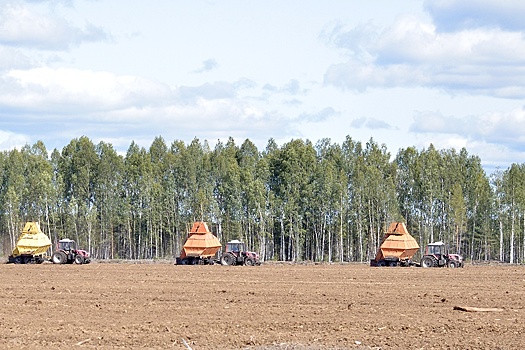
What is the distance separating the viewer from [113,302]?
28844 mm

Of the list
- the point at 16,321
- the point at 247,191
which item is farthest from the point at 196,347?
the point at 247,191

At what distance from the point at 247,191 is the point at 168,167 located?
14787mm

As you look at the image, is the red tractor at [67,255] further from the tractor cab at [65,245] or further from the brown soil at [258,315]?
the brown soil at [258,315]

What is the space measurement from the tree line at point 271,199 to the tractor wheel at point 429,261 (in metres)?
32.2

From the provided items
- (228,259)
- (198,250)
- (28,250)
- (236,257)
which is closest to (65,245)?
(28,250)

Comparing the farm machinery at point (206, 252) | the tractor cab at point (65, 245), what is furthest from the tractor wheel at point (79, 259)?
the farm machinery at point (206, 252)

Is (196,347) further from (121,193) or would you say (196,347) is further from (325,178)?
(121,193)

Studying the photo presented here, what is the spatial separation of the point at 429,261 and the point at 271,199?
37208 millimetres

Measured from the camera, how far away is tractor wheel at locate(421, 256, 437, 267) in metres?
60.5

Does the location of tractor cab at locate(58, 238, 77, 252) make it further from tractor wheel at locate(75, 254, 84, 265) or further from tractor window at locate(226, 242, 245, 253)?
tractor window at locate(226, 242, 245, 253)

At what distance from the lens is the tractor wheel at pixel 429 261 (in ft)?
198

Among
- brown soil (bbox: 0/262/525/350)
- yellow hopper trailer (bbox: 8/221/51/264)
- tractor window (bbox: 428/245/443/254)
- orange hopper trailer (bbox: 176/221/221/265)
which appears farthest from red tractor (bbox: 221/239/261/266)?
brown soil (bbox: 0/262/525/350)

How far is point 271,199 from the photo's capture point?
9606cm

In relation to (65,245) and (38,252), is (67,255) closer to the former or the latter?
(65,245)
